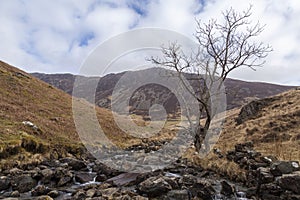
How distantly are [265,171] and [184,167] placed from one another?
6.75 meters

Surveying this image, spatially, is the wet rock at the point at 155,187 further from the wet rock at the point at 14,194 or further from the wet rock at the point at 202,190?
the wet rock at the point at 14,194

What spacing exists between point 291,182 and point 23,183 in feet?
36.5

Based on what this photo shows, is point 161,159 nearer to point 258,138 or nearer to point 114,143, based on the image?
point 258,138

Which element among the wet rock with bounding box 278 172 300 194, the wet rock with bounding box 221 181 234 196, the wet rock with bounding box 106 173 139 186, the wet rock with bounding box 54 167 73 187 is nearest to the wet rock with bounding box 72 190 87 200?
the wet rock with bounding box 106 173 139 186

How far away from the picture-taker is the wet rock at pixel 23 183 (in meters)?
12.3

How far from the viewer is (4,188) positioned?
40.9 feet

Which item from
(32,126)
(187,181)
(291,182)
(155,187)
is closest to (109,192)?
(155,187)

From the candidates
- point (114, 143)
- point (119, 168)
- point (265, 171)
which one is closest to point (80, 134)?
point (114, 143)

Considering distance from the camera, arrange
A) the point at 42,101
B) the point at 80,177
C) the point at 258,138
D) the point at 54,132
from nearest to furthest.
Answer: the point at 80,177 < the point at 258,138 < the point at 54,132 < the point at 42,101

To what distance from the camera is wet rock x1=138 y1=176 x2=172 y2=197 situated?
36.8 feet

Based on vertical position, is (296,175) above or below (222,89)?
below

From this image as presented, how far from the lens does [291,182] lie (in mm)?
9172

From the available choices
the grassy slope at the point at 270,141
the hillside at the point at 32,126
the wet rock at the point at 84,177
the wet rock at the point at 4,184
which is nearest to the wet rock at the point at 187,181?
the grassy slope at the point at 270,141

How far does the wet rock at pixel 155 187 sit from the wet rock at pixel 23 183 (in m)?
5.14
